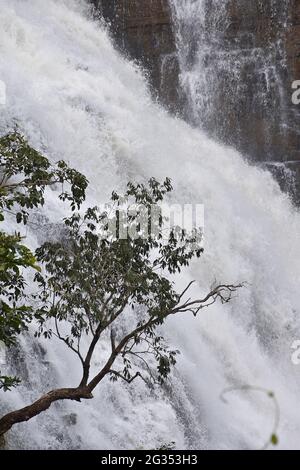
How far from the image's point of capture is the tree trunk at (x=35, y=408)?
8.04 m

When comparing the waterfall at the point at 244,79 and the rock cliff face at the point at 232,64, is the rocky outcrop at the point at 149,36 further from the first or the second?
the waterfall at the point at 244,79

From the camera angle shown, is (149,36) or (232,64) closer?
(232,64)

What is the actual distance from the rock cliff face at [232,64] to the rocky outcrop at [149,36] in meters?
0.03

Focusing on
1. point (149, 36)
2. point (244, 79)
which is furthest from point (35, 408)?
point (149, 36)

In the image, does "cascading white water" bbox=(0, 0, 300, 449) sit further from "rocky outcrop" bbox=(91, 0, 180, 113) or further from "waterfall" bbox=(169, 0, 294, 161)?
"waterfall" bbox=(169, 0, 294, 161)

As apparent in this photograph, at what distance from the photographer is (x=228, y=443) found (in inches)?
478

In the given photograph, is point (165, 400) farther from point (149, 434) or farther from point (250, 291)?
point (250, 291)

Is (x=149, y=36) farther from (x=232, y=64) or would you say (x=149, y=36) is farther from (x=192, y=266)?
(x=192, y=266)

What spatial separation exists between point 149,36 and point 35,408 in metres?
15.8

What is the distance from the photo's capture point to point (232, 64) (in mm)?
21656

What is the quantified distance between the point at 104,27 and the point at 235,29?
3.63 meters

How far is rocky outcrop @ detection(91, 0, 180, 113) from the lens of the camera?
862 inches

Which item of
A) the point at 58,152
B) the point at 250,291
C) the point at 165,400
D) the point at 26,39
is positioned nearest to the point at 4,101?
the point at 58,152

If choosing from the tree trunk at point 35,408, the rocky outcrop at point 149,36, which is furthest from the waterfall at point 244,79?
the tree trunk at point 35,408
